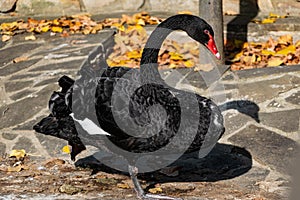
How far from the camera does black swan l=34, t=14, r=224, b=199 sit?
2986mm

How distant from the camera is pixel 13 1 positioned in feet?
23.8

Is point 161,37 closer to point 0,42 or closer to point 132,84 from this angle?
point 132,84

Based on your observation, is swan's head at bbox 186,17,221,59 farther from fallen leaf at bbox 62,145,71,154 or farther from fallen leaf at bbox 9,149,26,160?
fallen leaf at bbox 9,149,26,160

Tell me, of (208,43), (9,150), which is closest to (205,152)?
Answer: (208,43)

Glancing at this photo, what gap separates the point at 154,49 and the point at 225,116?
1.42 metres

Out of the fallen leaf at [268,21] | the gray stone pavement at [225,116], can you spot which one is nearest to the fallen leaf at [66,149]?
the gray stone pavement at [225,116]

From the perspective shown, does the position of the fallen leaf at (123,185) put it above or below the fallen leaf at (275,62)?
below

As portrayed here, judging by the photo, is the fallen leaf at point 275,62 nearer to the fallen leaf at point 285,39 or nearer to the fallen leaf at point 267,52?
the fallen leaf at point 267,52

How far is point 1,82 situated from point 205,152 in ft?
8.15

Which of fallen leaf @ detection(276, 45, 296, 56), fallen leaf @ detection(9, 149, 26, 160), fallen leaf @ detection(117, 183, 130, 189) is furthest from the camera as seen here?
fallen leaf @ detection(276, 45, 296, 56)

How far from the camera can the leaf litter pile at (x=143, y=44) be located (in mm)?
5660

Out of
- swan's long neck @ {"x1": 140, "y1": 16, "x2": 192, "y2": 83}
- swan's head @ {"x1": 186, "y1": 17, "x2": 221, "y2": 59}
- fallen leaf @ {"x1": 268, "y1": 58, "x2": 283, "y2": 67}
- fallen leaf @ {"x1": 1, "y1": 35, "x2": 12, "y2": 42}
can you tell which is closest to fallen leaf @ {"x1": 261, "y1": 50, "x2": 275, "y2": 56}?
fallen leaf @ {"x1": 268, "y1": 58, "x2": 283, "y2": 67}

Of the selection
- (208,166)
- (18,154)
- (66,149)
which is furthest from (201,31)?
(18,154)

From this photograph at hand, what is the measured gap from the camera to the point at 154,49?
3.23 metres
